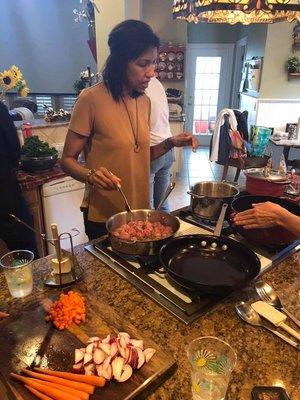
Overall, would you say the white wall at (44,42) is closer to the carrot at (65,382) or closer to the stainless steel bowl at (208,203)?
the stainless steel bowl at (208,203)

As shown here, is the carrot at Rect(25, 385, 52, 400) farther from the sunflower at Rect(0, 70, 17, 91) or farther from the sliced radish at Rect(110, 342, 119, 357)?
the sunflower at Rect(0, 70, 17, 91)

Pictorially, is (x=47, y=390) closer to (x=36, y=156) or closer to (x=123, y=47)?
(x=123, y=47)

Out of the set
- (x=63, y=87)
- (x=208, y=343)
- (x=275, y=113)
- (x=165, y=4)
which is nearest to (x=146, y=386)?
(x=208, y=343)

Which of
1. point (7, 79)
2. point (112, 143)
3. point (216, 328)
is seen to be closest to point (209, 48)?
point (7, 79)

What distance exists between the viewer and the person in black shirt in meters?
2.08

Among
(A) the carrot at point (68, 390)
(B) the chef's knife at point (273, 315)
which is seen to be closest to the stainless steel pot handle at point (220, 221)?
(B) the chef's knife at point (273, 315)

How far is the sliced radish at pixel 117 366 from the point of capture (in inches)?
28.4

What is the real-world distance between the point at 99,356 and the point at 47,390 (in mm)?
126

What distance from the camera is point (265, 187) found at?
1.69 meters

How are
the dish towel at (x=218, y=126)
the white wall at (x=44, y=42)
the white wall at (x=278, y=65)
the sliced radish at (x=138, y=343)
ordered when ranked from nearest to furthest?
the sliced radish at (x=138, y=343) < the dish towel at (x=218, y=126) < the white wall at (x=278, y=65) < the white wall at (x=44, y=42)

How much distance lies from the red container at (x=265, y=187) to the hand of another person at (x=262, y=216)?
54 cm

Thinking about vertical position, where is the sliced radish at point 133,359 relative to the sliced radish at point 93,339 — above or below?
above

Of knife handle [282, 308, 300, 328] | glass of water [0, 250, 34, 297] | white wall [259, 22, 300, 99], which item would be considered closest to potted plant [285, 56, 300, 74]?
white wall [259, 22, 300, 99]

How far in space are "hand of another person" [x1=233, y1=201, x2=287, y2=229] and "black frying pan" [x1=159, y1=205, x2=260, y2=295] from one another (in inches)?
3.4
